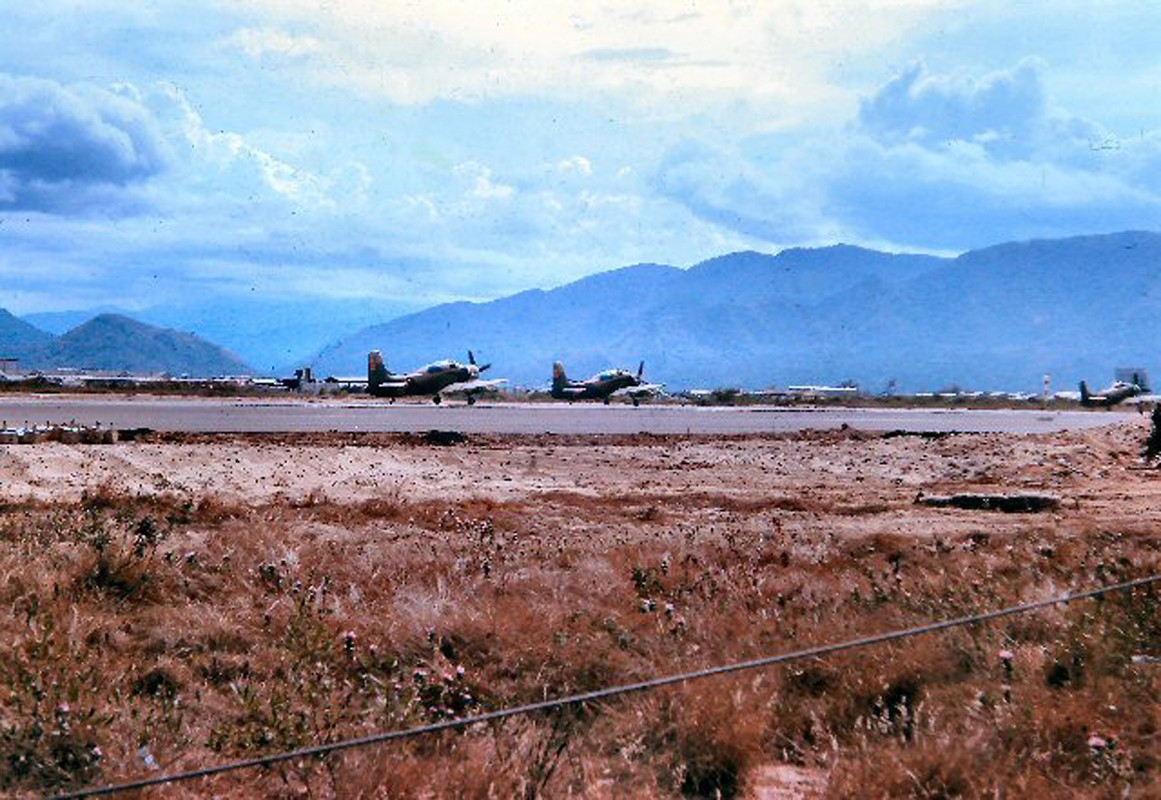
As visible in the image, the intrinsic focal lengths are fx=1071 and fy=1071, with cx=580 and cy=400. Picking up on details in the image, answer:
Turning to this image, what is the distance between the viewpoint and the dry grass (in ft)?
20.4

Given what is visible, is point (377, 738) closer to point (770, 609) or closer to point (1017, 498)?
point (770, 609)

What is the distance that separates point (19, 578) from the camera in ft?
31.3

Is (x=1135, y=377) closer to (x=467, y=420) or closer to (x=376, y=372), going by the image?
(x=376, y=372)

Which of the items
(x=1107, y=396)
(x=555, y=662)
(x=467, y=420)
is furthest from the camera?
(x=1107, y=396)

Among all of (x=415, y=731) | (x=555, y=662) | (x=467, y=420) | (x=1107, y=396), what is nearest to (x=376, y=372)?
(x=467, y=420)

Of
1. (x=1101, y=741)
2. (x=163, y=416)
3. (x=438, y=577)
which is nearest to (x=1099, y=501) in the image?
(x=438, y=577)

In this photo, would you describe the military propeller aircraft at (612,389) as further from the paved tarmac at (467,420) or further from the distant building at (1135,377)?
the distant building at (1135,377)

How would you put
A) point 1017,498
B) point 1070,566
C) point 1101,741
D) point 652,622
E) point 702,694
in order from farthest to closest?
1. point 1017,498
2. point 1070,566
3. point 652,622
4. point 702,694
5. point 1101,741

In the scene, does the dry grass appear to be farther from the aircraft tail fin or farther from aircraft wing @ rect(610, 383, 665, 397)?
aircraft wing @ rect(610, 383, 665, 397)

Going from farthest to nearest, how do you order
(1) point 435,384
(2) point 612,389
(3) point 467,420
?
(2) point 612,389 < (1) point 435,384 < (3) point 467,420

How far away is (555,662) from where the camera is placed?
29.2 ft

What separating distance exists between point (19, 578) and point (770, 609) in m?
6.99

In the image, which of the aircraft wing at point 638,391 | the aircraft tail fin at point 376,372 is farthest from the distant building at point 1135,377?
the aircraft tail fin at point 376,372

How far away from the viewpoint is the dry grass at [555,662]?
245 inches
